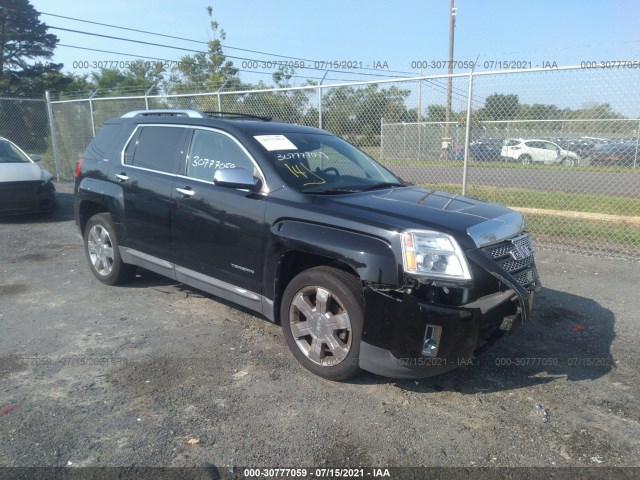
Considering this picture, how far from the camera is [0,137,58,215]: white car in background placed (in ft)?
Answer: 29.8

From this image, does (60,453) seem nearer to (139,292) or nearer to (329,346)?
(329,346)

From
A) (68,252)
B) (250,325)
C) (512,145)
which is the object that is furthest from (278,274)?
(512,145)

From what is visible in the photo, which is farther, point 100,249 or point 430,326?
point 100,249

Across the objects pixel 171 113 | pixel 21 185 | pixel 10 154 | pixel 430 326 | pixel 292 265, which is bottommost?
pixel 430 326

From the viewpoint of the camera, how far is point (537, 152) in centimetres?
945

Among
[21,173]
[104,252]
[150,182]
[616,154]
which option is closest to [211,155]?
[150,182]

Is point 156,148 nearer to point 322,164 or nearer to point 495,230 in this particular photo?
point 322,164

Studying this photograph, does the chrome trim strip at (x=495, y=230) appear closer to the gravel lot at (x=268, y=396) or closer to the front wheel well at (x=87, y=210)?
the gravel lot at (x=268, y=396)

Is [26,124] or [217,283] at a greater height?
[26,124]

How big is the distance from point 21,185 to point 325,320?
26.4 feet

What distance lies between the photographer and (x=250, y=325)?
470cm

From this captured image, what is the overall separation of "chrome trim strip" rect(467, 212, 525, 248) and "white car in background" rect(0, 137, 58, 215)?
877cm

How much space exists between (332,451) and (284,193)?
1.91m

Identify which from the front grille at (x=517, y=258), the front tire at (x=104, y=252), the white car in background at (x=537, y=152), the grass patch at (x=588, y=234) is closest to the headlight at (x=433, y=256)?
the front grille at (x=517, y=258)
